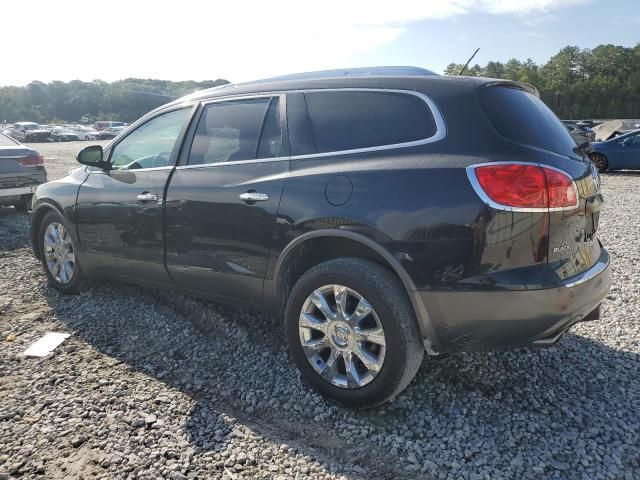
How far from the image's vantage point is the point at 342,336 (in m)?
2.96

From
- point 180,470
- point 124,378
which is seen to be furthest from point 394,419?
point 124,378

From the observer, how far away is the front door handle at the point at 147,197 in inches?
153

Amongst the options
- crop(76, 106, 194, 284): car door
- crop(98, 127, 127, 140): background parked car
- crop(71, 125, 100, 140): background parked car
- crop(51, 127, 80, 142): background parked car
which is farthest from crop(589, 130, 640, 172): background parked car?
crop(71, 125, 100, 140): background parked car

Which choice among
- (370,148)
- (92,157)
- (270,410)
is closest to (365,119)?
(370,148)

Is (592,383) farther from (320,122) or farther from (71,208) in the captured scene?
(71,208)

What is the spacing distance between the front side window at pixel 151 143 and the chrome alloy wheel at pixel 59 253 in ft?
3.24

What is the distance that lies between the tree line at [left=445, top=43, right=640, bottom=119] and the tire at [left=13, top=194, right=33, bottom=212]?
75.4 metres

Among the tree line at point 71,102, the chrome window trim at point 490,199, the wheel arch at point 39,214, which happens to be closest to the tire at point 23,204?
the wheel arch at point 39,214

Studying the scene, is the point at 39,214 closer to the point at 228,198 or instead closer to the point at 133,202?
the point at 133,202

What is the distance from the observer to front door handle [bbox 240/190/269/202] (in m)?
3.23

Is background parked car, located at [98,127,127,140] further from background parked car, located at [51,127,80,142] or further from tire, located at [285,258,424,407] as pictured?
tire, located at [285,258,424,407]

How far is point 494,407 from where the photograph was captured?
9.87 ft

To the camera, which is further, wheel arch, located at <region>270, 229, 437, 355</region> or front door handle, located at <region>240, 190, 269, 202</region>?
front door handle, located at <region>240, 190, 269, 202</region>

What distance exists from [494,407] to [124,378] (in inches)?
90.7
